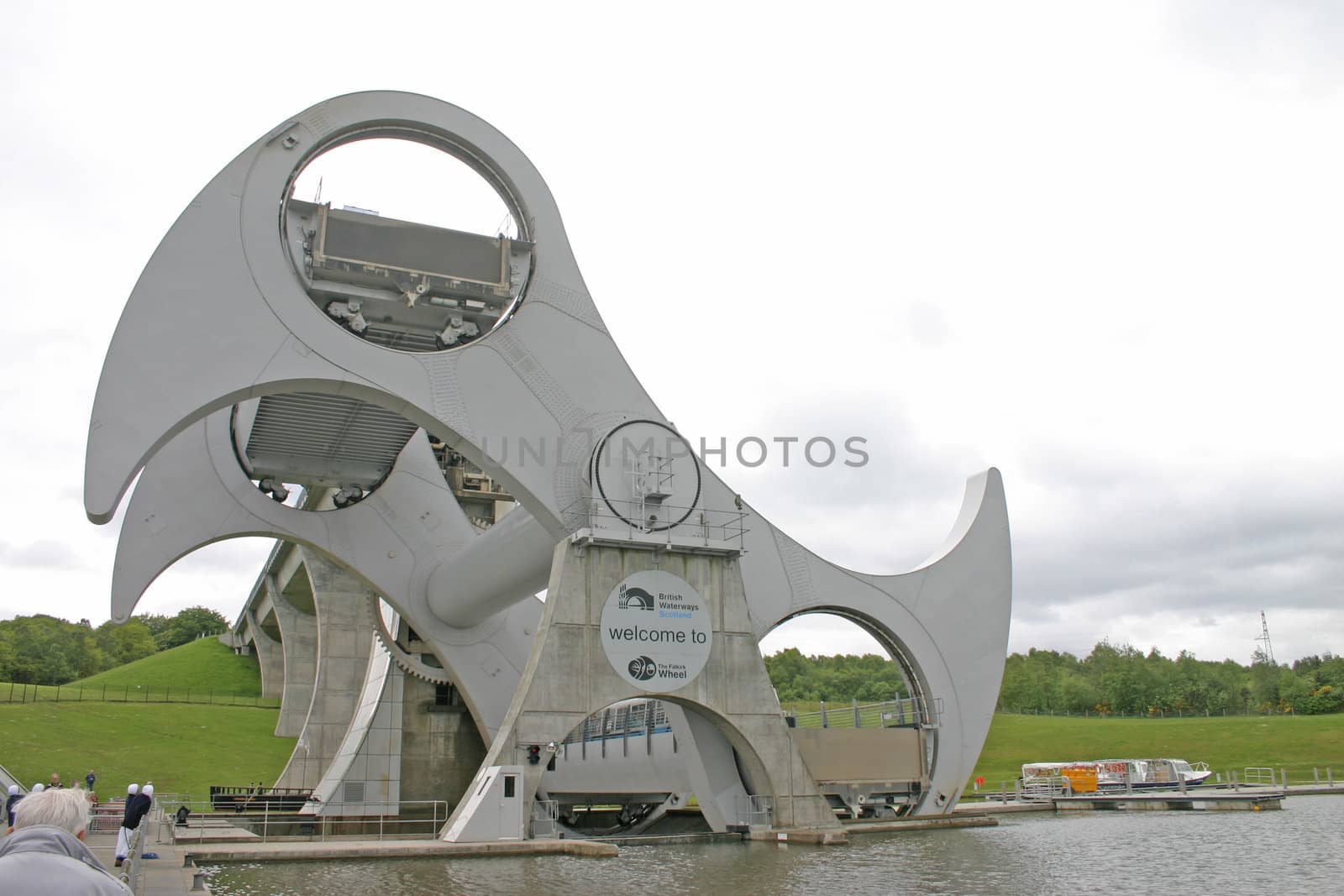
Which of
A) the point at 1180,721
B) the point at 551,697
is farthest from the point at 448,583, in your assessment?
the point at 1180,721

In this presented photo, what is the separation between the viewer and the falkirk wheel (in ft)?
59.6

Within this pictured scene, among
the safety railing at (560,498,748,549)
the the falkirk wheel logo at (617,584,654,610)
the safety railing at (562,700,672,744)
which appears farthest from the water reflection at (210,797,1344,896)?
the safety railing at (562,700,672,744)

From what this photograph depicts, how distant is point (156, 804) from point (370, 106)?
1870 centimetres

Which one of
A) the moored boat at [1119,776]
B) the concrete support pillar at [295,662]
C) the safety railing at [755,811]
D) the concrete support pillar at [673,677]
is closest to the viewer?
the concrete support pillar at [673,677]

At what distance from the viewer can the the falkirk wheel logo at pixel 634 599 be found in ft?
62.2

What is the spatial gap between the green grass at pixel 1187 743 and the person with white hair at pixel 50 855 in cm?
4454

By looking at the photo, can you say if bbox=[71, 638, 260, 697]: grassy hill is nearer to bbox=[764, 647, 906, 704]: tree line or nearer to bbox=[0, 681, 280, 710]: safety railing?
bbox=[0, 681, 280, 710]: safety railing

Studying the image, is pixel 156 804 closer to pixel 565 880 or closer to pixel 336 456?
pixel 336 456

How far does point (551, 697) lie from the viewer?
703 inches

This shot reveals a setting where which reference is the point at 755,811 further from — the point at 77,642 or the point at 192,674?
the point at 77,642

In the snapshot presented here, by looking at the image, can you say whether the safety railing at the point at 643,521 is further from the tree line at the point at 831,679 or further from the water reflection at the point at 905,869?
the tree line at the point at 831,679

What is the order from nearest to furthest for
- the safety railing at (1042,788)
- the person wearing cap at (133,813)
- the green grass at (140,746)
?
the person wearing cap at (133,813) < the safety railing at (1042,788) < the green grass at (140,746)

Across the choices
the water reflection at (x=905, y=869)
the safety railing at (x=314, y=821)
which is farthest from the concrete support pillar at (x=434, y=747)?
the water reflection at (x=905, y=869)

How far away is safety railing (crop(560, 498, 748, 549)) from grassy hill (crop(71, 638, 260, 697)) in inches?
2156
